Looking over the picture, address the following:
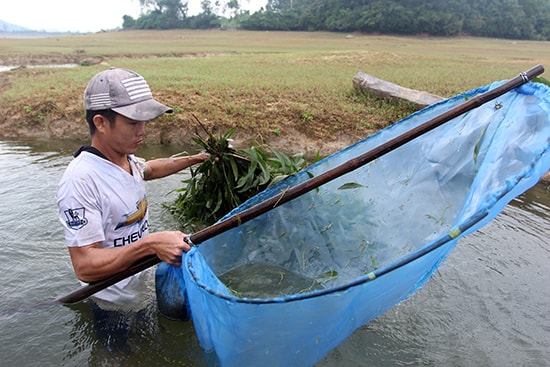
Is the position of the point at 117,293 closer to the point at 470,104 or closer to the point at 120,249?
the point at 120,249

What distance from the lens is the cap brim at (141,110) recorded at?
2084mm

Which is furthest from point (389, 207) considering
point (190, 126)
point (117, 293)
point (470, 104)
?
point (190, 126)

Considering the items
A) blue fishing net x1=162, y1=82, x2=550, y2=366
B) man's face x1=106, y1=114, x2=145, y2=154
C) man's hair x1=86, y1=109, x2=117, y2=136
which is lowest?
blue fishing net x1=162, y1=82, x2=550, y2=366

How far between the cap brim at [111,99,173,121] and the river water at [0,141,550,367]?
1.43 m

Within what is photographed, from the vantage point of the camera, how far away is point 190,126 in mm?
7648

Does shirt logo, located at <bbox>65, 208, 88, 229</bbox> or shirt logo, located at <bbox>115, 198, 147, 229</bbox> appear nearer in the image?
Result: shirt logo, located at <bbox>65, 208, 88, 229</bbox>

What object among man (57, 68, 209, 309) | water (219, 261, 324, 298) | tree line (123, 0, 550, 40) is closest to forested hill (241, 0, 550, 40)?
tree line (123, 0, 550, 40)

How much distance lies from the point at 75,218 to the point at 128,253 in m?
0.30

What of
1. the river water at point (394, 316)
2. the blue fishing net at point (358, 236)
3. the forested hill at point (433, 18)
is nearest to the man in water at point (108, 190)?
the blue fishing net at point (358, 236)

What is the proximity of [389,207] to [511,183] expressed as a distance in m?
1.28

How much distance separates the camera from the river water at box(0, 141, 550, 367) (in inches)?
112

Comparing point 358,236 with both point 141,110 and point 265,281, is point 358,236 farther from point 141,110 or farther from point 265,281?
point 141,110

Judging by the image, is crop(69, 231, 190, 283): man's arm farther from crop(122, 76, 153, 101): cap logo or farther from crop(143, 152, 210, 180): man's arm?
crop(143, 152, 210, 180): man's arm

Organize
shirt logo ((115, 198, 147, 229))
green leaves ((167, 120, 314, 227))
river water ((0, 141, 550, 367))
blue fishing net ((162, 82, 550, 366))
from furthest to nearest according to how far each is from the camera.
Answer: green leaves ((167, 120, 314, 227))
river water ((0, 141, 550, 367))
shirt logo ((115, 198, 147, 229))
blue fishing net ((162, 82, 550, 366))
